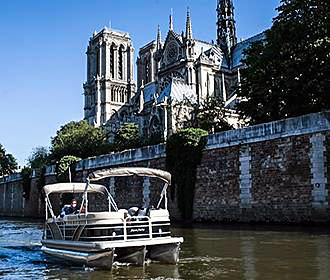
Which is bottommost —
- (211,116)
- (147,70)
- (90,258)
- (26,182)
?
(90,258)

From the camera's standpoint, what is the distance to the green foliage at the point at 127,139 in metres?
59.0

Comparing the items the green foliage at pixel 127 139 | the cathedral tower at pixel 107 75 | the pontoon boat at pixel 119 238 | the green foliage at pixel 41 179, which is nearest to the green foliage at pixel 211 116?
the green foliage at pixel 127 139

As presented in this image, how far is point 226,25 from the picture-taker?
9569 cm

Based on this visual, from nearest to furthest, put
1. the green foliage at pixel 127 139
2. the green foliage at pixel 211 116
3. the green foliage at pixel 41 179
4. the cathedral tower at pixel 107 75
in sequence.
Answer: the green foliage at pixel 41 179 → the green foliage at pixel 211 116 → the green foliage at pixel 127 139 → the cathedral tower at pixel 107 75

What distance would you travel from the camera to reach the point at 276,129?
2494 cm

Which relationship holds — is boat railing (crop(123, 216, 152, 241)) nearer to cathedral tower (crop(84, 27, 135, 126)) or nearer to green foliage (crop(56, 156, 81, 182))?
green foliage (crop(56, 156, 81, 182))

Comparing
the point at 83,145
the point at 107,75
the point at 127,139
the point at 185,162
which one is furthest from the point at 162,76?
the point at 185,162

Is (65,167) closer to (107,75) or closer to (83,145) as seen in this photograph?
(83,145)

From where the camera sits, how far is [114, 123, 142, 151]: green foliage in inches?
2322

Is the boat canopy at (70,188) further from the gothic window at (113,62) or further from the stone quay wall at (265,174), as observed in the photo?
the gothic window at (113,62)

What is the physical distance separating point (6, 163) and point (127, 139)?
30.1 m

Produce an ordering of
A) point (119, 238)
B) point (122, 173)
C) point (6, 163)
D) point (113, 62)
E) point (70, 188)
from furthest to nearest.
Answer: point (113, 62)
point (6, 163)
point (70, 188)
point (122, 173)
point (119, 238)

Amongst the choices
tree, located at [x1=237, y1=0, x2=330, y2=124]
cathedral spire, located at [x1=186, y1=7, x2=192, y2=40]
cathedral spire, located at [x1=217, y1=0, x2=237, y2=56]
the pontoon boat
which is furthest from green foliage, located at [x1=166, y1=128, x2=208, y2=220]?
cathedral spire, located at [x1=217, y1=0, x2=237, y2=56]

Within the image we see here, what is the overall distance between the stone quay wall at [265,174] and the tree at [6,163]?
53222 mm
